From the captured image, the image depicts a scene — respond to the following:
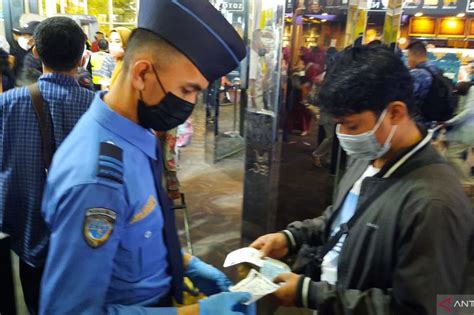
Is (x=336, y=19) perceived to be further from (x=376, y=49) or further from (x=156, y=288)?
A: (x=156, y=288)

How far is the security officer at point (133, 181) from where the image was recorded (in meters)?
0.92

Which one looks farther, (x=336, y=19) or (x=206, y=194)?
(x=206, y=194)

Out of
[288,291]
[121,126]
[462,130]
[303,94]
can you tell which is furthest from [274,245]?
[462,130]

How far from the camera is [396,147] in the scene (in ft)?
4.74

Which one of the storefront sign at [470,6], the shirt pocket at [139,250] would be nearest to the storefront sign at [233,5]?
the storefront sign at [470,6]

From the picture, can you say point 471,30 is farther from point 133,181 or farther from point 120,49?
point 133,181

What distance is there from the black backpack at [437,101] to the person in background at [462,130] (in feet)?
1.12

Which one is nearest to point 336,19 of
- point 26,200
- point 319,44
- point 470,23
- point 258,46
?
point 319,44

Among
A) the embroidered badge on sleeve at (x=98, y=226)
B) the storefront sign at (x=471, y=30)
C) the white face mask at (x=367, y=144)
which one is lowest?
the embroidered badge on sleeve at (x=98, y=226)

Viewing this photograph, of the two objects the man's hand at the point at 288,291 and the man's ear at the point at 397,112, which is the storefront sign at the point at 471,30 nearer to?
the man's ear at the point at 397,112

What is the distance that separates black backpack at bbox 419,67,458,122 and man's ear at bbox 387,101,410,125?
8.94ft

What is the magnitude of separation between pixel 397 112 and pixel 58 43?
5.22 feet

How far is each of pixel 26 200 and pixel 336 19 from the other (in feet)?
9.75

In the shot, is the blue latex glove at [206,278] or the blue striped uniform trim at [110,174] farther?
the blue latex glove at [206,278]
